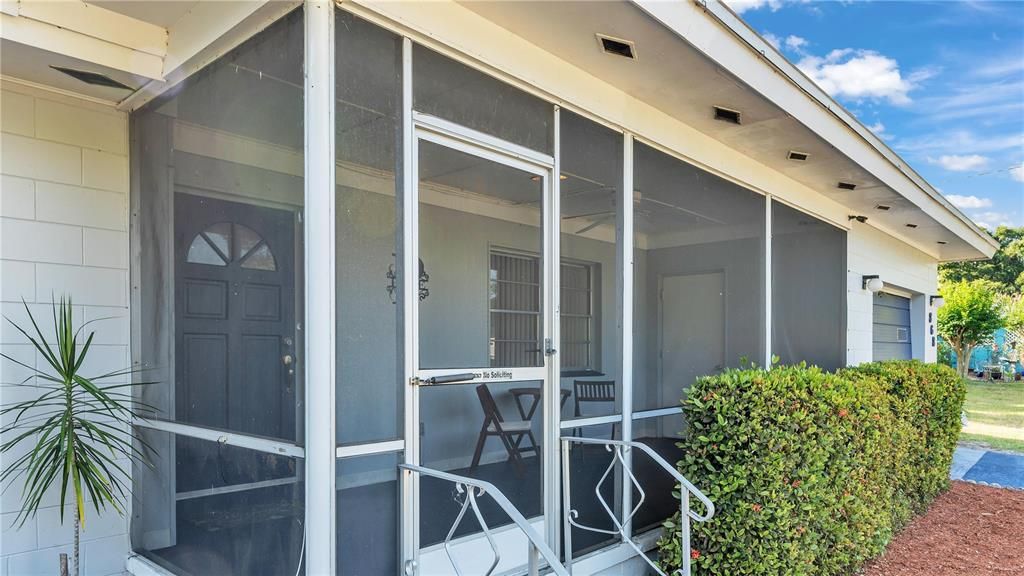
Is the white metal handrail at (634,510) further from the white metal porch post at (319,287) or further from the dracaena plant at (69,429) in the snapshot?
the dracaena plant at (69,429)

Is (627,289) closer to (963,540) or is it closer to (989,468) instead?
(963,540)

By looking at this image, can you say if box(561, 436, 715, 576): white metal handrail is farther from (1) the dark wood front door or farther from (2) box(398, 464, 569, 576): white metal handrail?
(1) the dark wood front door

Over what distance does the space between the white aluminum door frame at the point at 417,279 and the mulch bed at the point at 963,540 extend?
2528mm

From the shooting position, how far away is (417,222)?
2404 mm

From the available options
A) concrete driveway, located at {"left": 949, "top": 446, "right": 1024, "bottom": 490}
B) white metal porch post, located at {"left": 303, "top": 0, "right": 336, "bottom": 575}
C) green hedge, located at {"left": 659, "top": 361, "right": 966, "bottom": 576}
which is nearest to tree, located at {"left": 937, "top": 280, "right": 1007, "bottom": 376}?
concrete driveway, located at {"left": 949, "top": 446, "right": 1024, "bottom": 490}

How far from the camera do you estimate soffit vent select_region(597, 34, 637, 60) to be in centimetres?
282

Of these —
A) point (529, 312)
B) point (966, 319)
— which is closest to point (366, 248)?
point (529, 312)

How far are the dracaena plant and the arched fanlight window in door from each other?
2.09 feet

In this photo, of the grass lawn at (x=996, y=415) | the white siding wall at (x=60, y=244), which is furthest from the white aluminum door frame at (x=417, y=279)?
the grass lawn at (x=996, y=415)

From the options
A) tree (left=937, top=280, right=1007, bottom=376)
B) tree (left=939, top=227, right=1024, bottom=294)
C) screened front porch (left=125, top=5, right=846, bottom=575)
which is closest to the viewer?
screened front porch (left=125, top=5, right=846, bottom=575)

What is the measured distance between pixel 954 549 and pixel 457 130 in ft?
15.2

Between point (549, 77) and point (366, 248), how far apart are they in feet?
4.42

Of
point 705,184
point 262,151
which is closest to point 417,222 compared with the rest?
point 262,151

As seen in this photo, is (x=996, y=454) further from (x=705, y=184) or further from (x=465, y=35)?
(x=465, y=35)
